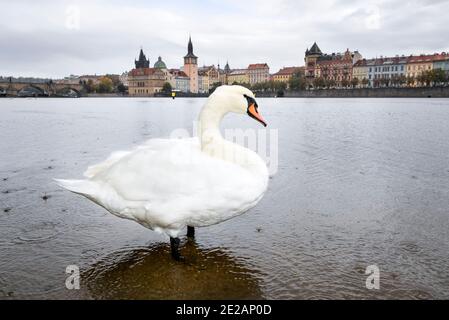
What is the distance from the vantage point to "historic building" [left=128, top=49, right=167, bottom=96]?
534 ft

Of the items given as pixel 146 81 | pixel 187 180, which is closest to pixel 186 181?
pixel 187 180

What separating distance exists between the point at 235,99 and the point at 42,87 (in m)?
139

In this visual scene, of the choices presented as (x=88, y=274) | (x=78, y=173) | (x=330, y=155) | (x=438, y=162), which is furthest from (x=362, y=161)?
(x=88, y=274)

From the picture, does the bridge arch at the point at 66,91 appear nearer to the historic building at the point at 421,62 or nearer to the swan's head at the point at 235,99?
the historic building at the point at 421,62

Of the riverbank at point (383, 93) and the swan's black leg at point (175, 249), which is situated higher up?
the riverbank at point (383, 93)

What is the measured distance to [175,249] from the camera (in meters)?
3.71

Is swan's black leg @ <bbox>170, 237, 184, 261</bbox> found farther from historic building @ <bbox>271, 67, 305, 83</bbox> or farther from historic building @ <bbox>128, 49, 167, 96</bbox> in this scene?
historic building @ <bbox>271, 67, 305, 83</bbox>

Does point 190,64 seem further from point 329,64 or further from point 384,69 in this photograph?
point 384,69

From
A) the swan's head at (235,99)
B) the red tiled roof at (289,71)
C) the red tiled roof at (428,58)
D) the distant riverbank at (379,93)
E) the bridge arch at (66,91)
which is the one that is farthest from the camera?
the red tiled roof at (289,71)

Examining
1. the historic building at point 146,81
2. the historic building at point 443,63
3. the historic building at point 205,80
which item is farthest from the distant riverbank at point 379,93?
the historic building at point 205,80

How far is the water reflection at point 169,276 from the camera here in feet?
10.5

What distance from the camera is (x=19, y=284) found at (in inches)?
130

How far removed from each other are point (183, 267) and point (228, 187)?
2.93 ft
